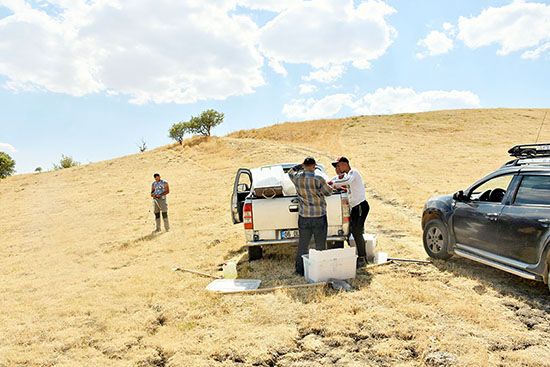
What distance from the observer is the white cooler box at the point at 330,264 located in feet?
21.2

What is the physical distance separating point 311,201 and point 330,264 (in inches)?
40.7

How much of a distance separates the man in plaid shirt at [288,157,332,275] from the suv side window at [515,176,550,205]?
8.93ft

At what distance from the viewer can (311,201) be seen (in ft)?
22.5

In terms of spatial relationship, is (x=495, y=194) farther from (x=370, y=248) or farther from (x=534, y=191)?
(x=370, y=248)

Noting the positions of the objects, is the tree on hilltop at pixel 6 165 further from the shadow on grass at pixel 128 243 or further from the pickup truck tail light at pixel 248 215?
the pickup truck tail light at pixel 248 215

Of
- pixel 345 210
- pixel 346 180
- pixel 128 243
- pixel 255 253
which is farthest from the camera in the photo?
pixel 128 243

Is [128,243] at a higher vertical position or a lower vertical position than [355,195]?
lower

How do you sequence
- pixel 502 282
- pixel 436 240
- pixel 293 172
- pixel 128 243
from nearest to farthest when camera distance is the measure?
pixel 502 282, pixel 293 172, pixel 436 240, pixel 128 243

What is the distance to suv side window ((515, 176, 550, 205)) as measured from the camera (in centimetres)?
570

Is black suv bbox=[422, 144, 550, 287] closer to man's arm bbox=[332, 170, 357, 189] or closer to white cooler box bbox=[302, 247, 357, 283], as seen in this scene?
man's arm bbox=[332, 170, 357, 189]

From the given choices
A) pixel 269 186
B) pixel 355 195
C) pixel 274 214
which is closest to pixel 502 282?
pixel 355 195

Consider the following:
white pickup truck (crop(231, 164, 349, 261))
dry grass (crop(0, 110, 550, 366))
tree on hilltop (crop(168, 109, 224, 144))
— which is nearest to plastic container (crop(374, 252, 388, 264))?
dry grass (crop(0, 110, 550, 366))

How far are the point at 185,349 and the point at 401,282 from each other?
3422mm

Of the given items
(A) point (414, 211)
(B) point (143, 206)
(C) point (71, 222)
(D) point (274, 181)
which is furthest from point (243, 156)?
(D) point (274, 181)
